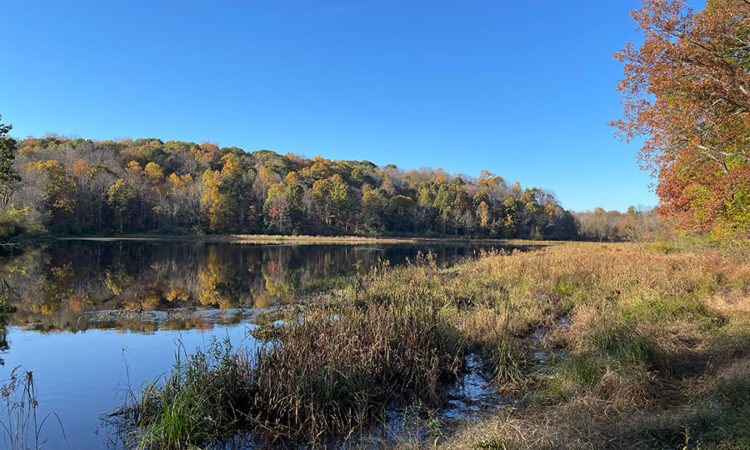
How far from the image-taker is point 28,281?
17531 mm

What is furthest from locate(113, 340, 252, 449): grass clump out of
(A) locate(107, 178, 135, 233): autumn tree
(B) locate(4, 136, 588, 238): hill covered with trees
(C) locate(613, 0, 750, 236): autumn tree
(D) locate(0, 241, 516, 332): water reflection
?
(A) locate(107, 178, 135, 233): autumn tree

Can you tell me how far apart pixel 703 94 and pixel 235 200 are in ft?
252

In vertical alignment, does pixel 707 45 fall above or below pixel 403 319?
above

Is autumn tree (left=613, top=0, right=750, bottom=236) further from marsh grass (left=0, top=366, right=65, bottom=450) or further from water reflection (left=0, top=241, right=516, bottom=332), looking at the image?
marsh grass (left=0, top=366, right=65, bottom=450)

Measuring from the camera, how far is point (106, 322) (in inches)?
440

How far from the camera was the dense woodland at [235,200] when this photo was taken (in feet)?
207

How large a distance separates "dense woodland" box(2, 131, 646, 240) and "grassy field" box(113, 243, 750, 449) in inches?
1876

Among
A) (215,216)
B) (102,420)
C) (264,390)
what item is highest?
(215,216)

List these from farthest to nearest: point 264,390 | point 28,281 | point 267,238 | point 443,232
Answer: point 443,232 < point 267,238 < point 28,281 < point 264,390

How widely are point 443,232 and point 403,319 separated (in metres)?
87.1

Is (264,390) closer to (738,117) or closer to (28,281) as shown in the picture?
(738,117)

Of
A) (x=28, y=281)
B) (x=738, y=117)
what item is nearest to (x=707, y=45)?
(x=738, y=117)

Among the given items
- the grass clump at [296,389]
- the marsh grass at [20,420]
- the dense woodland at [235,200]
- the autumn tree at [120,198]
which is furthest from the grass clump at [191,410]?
the autumn tree at [120,198]

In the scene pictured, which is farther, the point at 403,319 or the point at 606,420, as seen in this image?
the point at 403,319
